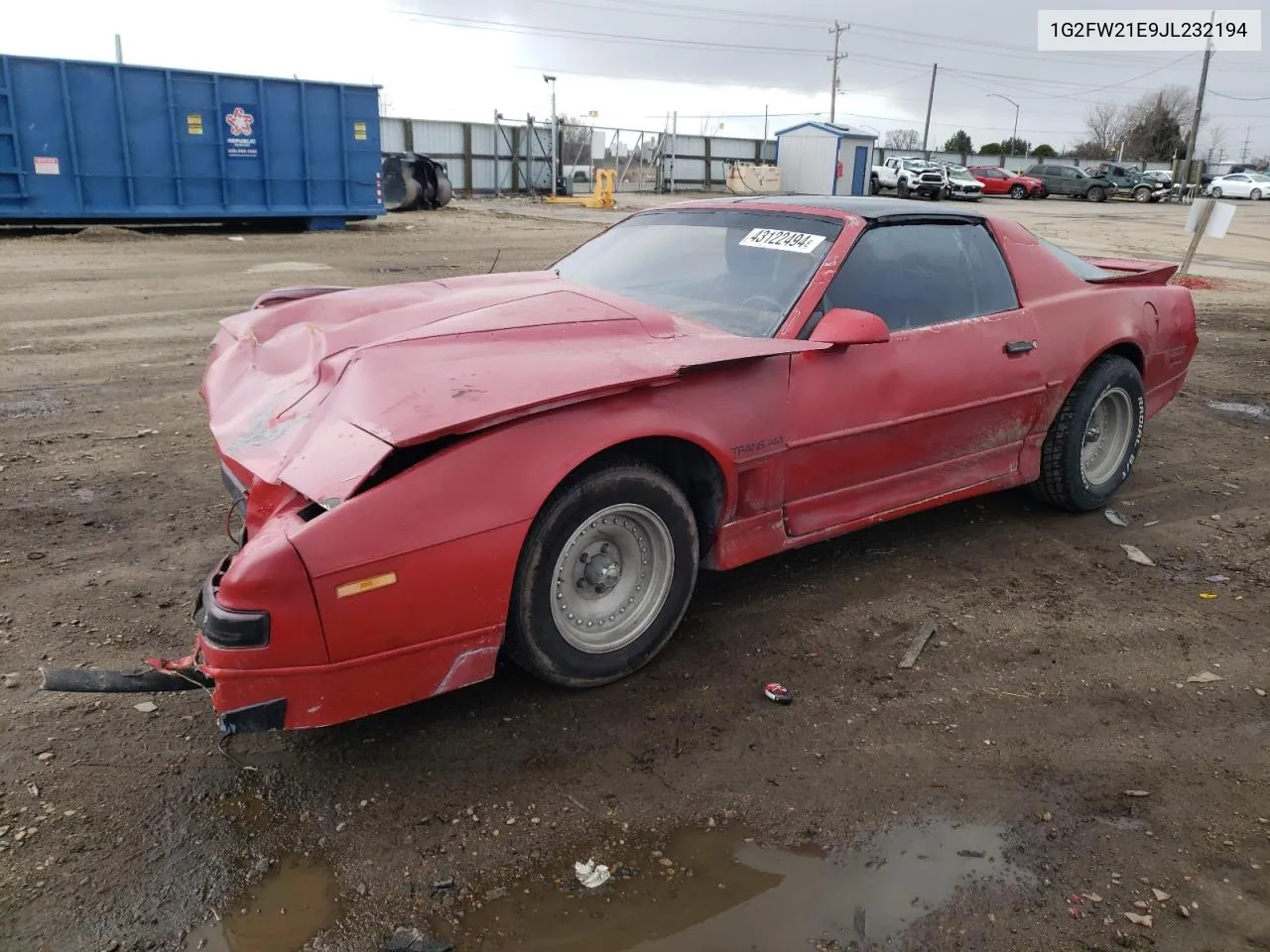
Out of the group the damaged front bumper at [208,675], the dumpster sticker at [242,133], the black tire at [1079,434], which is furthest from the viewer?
the dumpster sticker at [242,133]

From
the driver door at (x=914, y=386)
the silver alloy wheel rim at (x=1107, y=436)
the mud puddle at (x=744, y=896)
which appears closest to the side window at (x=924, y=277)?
the driver door at (x=914, y=386)

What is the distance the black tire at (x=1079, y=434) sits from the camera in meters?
4.47

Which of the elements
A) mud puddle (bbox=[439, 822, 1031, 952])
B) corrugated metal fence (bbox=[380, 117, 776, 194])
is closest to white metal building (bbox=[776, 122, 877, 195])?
corrugated metal fence (bbox=[380, 117, 776, 194])

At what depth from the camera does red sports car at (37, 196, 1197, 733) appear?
8.09ft

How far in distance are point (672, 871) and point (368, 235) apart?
18176 mm

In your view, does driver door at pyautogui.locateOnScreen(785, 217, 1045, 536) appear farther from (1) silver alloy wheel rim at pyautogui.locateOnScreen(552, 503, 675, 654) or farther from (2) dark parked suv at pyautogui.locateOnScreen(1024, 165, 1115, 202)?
(2) dark parked suv at pyautogui.locateOnScreen(1024, 165, 1115, 202)

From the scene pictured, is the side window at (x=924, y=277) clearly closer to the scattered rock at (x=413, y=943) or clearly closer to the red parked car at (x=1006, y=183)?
the scattered rock at (x=413, y=943)

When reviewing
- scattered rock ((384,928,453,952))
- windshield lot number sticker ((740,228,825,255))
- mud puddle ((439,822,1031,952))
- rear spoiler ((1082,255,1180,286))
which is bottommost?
mud puddle ((439,822,1031,952))

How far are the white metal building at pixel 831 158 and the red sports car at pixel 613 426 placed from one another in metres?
31.1

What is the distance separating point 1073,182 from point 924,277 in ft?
151

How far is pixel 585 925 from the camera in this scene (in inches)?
86.0

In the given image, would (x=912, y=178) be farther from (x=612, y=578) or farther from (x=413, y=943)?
(x=413, y=943)

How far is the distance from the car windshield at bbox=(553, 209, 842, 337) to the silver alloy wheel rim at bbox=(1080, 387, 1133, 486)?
1.92 meters

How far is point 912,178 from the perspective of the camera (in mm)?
37844
